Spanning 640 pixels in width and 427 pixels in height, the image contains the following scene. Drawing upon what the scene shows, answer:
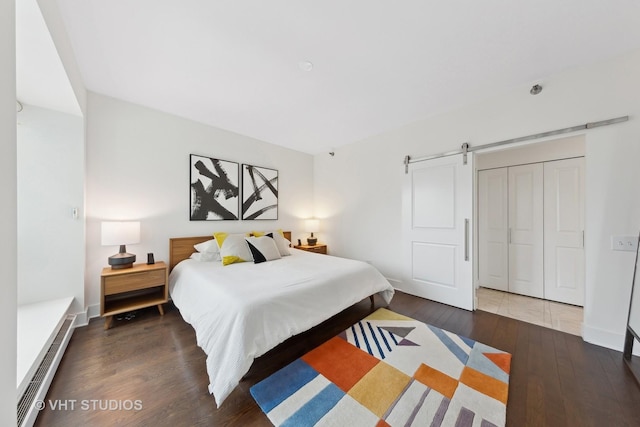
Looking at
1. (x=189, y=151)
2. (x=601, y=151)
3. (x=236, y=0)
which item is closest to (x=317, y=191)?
(x=189, y=151)

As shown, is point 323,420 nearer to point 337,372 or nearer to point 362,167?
point 337,372

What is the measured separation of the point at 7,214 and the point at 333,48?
2128mm

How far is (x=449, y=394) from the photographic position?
4.69ft

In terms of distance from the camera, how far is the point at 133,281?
2.34 m

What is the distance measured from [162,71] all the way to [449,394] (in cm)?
354

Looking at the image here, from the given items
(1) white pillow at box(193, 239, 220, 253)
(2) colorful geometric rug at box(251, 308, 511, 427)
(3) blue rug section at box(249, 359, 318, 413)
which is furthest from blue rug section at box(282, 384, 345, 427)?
(1) white pillow at box(193, 239, 220, 253)

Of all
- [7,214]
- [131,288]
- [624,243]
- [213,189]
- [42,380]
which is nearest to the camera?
[7,214]

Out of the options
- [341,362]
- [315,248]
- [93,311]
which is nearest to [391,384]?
[341,362]

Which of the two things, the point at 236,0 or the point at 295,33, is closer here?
the point at 236,0


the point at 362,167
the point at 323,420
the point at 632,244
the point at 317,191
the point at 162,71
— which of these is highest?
the point at 162,71

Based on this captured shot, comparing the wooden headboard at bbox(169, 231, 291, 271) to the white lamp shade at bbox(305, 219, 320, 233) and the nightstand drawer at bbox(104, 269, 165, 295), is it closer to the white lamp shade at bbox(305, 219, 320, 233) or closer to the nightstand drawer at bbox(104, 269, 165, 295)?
the nightstand drawer at bbox(104, 269, 165, 295)

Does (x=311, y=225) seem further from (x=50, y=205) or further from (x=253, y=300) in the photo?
(x=50, y=205)

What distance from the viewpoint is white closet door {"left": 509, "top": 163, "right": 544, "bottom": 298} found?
10.2ft

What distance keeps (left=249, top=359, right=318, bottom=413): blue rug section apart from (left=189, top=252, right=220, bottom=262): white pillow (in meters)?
1.77
